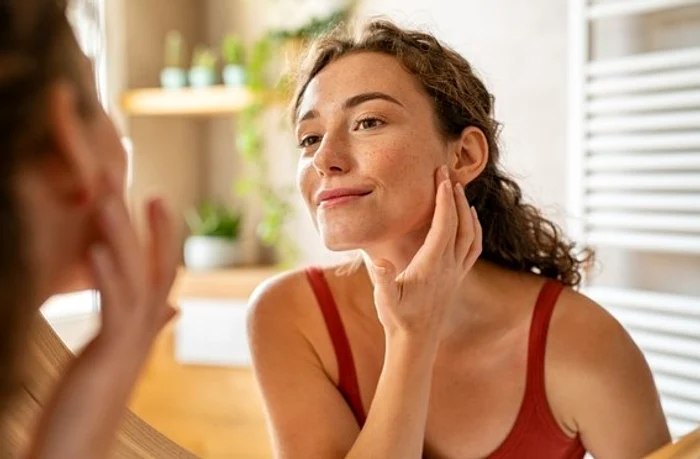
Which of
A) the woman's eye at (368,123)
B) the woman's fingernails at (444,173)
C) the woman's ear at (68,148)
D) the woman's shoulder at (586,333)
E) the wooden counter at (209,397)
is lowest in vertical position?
the wooden counter at (209,397)

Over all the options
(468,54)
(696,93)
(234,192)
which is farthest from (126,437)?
(234,192)

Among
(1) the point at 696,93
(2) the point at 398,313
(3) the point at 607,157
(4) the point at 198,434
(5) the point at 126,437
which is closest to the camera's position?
(5) the point at 126,437

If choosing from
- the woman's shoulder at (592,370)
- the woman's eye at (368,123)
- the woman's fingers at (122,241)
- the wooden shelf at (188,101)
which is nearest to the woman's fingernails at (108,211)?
the woman's fingers at (122,241)

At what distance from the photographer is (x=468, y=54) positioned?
2.00 meters

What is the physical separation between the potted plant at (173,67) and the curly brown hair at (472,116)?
5.34ft

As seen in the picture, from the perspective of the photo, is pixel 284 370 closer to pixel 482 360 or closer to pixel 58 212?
pixel 482 360

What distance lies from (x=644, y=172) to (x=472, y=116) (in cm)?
76

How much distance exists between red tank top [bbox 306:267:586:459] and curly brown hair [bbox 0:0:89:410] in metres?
0.63

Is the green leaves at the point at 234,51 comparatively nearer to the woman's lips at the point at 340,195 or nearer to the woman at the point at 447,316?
the woman at the point at 447,316

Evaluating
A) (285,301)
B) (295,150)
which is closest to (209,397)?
(295,150)

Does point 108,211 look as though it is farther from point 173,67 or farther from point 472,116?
point 173,67

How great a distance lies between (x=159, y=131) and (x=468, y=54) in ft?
3.66

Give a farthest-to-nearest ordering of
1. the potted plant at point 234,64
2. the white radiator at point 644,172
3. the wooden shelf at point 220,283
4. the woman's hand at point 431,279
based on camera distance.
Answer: the potted plant at point 234,64, the wooden shelf at point 220,283, the white radiator at point 644,172, the woman's hand at point 431,279

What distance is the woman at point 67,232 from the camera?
302mm
